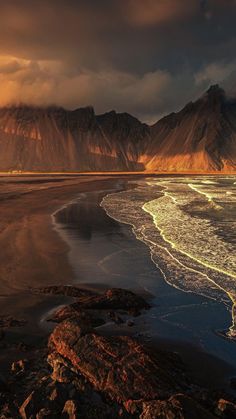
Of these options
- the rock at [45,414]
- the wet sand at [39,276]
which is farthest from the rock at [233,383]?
the rock at [45,414]

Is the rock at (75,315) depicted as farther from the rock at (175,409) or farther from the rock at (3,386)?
the rock at (175,409)

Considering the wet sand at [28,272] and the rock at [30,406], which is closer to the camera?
the rock at [30,406]

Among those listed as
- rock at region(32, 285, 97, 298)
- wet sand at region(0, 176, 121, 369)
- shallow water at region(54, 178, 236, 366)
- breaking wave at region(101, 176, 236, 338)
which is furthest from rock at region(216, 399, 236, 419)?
rock at region(32, 285, 97, 298)

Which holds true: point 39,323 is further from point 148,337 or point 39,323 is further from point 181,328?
point 181,328

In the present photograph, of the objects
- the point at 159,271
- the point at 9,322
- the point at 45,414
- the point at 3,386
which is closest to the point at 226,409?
the point at 45,414

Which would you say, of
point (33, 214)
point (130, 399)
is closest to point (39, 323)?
point (130, 399)

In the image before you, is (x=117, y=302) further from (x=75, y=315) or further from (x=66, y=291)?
(x=66, y=291)

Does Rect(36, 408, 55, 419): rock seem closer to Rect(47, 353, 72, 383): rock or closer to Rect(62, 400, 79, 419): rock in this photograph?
Rect(62, 400, 79, 419): rock
